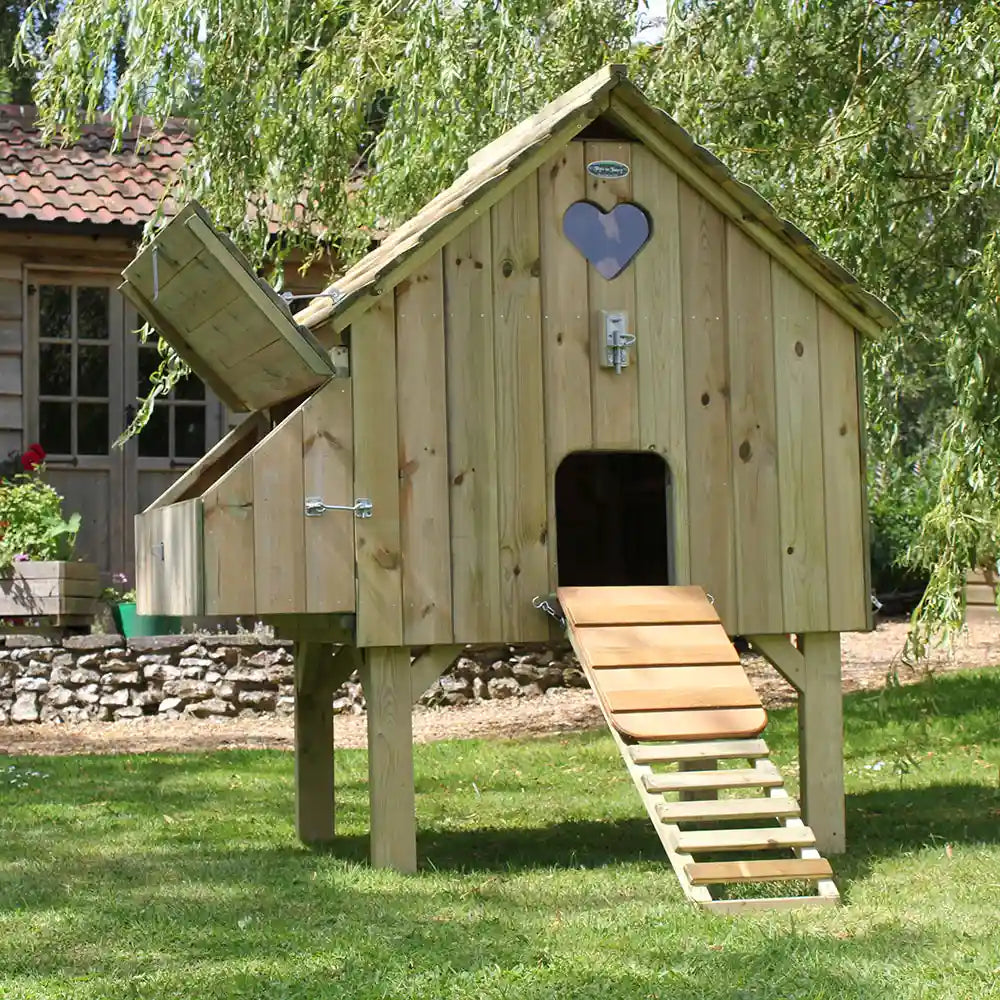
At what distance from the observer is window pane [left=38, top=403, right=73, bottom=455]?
13.7 meters

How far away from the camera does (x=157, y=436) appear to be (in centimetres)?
1397

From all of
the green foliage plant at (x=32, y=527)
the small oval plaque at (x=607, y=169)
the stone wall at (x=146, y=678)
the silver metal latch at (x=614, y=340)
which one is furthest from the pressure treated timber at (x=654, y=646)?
the green foliage plant at (x=32, y=527)

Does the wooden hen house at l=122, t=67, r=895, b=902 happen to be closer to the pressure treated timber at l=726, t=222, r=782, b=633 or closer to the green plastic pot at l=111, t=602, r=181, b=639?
the pressure treated timber at l=726, t=222, r=782, b=633

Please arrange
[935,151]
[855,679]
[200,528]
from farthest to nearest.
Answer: [855,679], [935,151], [200,528]

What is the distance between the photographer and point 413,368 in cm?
647

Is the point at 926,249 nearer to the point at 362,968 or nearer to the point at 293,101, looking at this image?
the point at 293,101

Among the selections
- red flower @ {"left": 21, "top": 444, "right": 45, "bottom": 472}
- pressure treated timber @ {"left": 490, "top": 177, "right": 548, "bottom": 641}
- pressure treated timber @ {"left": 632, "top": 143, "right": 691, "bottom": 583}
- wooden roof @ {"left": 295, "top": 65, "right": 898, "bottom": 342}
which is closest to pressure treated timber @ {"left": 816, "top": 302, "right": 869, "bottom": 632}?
wooden roof @ {"left": 295, "top": 65, "right": 898, "bottom": 342}

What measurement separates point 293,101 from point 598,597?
5.39 metres

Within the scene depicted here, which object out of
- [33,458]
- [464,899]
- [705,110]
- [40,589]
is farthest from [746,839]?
[33,458]

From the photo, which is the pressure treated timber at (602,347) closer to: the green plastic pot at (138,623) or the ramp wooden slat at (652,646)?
the ramp wooden slat at (652,646)

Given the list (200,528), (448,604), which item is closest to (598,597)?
(448,604)

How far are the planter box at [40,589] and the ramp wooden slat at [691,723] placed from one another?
24.7 ft

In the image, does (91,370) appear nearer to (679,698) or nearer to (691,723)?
(679,698)

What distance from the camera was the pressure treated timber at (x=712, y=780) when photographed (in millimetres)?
5645
